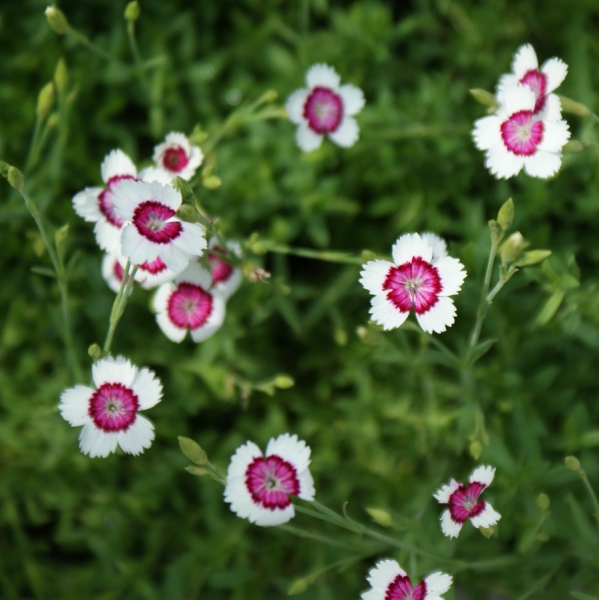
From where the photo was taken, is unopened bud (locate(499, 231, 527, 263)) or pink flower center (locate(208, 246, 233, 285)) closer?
unopened bud (locate(499, 231, 527, 263))

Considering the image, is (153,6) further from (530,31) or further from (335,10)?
(530,31)

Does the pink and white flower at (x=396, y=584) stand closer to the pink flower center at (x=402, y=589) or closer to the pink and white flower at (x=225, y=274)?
the pink flower center at (x=402, y=589)

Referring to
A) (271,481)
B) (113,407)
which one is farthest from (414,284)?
(113,407)

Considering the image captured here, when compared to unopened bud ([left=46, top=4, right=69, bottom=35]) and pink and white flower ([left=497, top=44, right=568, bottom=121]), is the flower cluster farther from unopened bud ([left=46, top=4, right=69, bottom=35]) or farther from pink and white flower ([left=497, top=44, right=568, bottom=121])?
unopened bud ([left=46, top=4, right=69, bottom=35])

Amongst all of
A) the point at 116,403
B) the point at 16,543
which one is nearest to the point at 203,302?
the point at 116,403

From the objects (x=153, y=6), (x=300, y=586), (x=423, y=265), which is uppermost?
(x=153, y=6)

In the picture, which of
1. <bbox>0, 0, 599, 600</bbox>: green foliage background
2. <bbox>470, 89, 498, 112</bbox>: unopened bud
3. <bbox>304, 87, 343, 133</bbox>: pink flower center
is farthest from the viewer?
<bbox>0, 0, 599, 600</bbox>: green foliage background

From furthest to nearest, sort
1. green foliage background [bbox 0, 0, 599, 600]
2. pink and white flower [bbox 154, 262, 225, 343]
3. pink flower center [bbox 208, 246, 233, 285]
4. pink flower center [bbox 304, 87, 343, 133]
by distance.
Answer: green foliage background [bbox 0, 0, 599, 600] → pink flower center [bbox 304, 87, 343, 133] → pink flower center [bbox 208, 246, 233, 285] → pink and white flower [bbox 154, 262, 225, 343]

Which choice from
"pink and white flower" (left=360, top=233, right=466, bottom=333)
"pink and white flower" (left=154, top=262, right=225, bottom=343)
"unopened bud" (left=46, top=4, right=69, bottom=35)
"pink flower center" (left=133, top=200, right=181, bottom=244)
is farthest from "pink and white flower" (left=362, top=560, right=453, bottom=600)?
"unopened bud" (left=46, top=4, right=69, bottom=35)
